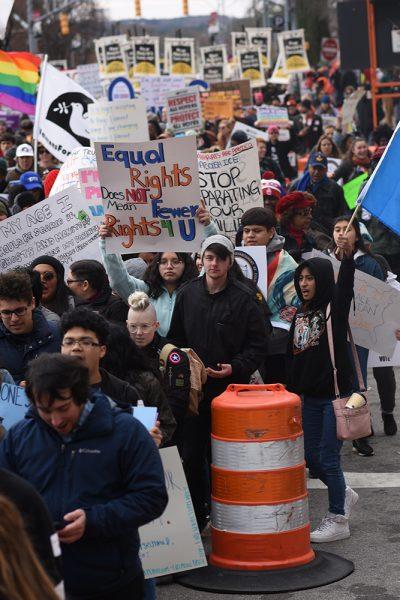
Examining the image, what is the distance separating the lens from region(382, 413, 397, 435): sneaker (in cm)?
960

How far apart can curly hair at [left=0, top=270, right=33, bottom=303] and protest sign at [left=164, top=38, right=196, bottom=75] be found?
30.0 m

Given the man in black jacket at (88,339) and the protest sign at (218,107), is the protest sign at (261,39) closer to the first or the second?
the protest sign at (218,107)

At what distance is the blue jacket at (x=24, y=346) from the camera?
6.32 meters

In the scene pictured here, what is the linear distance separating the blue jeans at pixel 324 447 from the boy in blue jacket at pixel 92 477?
2.92 meters

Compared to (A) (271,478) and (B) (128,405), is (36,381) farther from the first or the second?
(A) (271,478)

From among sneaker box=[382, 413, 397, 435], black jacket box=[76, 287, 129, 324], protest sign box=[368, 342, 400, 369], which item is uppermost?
black jacket box=[76, 287, 129, 324]

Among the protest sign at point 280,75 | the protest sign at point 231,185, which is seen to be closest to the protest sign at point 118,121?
the protest sign at point 231,185

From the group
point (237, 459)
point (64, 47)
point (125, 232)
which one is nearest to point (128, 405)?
point (237, 459)

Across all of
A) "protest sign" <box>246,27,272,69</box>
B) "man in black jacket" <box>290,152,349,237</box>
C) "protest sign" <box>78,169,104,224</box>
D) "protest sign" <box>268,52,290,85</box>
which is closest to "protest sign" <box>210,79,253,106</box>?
"protest sign" <box>268,52,290,85</box>

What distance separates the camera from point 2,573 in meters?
2.87

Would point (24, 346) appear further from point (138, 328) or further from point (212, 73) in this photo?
point (212, 73)

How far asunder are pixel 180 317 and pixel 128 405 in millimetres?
2527

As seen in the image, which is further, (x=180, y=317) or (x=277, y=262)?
(x=277, y=262)

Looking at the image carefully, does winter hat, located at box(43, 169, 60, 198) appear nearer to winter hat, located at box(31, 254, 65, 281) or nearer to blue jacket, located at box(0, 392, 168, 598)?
winter hat, located at box(31, 254, 65, 281)
